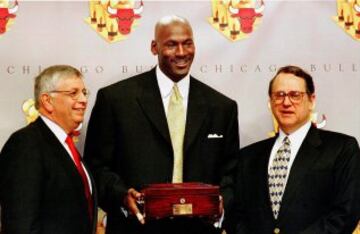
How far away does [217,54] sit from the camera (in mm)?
3818

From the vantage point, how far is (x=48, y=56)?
3707mm

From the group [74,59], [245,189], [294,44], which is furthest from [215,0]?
[245,189]

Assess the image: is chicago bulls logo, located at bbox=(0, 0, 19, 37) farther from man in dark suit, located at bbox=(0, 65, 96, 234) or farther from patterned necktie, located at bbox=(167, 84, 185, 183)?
patterned necktie, located at bbox=(167, 84, 185, 183)

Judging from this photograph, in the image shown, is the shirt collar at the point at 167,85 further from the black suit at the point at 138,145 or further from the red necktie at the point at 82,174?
the red necktie at the point at 82,174

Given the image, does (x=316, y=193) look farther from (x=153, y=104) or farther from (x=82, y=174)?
(x=82, y=174)

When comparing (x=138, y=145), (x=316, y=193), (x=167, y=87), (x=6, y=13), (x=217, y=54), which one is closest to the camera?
(x=316, y=193)

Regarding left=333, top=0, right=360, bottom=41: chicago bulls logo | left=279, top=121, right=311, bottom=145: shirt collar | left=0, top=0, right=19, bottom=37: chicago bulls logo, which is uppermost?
left=0, top=0, right=19, bottom=37: chicago bulls logo

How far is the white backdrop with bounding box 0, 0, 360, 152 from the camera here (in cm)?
370

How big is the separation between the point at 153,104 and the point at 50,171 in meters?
0.68

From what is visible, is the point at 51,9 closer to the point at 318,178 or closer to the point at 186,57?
the point at 186,57

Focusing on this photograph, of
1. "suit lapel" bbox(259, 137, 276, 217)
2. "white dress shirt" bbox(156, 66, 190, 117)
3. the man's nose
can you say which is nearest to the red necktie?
"white dress shirt" bbox(156, 66, 190, 117)

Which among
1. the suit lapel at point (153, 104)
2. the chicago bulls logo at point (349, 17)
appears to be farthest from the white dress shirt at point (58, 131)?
the chicago bulls logo at point (349, 17)

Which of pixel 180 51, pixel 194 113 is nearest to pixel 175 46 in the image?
pixel 180 51

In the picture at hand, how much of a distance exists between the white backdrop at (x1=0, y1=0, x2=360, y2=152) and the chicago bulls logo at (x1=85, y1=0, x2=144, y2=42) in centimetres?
3
